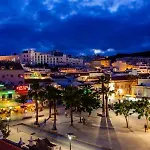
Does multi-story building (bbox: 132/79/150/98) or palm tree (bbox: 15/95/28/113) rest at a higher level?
multi-story building (bbox: 132/79/150/98)

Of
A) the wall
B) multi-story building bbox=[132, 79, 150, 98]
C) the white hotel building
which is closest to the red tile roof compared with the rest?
multi-story building bbox=[132, 79, 150, 98]

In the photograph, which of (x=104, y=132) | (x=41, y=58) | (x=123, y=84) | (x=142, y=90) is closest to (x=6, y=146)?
(x=104, y=132)

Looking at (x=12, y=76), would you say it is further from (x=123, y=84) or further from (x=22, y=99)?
(x=123, y=84)

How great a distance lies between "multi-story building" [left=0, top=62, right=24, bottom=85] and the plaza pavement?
20.1 meters

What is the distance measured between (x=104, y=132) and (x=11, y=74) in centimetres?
3553

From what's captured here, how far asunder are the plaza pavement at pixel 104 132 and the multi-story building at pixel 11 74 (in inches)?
790

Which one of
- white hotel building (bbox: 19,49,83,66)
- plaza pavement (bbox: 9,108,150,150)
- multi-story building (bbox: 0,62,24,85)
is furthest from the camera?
white hotel building (bbox: 19,49,83,66)

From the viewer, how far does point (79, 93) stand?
142 feet

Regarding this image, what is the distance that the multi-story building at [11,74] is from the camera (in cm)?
6569

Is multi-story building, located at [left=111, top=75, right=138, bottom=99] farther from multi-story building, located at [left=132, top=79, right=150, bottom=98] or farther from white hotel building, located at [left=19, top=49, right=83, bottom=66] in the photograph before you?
white hotel building, located at [left=19, top=49, right=83, bottom=66]

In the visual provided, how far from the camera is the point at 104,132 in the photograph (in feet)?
122

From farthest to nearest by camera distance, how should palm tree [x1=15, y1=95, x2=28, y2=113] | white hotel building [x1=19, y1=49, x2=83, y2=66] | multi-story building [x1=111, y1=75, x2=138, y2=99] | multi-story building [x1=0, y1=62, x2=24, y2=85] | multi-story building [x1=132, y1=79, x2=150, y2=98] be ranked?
white hotel building [x1=19, y1=49, x2=83, y2=66] → multi-story building [x1=111, y1=75, x2=138, y2=99] → multi-story building [x1=0, y1=62, x2=24, y2=85] → multi-story building [x1=132, y1=79, x2=150, y2=98] → palm tree [x1=15, y1=95, x2=28, y2=113]

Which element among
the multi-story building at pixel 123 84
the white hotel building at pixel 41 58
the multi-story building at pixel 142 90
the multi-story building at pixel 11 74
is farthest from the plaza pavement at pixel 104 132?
the white hotel building at pixel 41 58

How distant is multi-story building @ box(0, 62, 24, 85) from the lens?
65.7 metres
